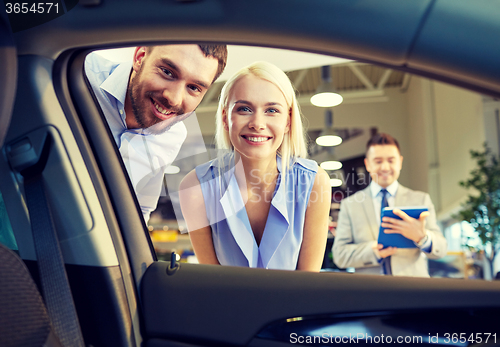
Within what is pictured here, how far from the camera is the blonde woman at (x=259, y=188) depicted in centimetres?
89

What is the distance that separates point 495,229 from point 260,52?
649 mm

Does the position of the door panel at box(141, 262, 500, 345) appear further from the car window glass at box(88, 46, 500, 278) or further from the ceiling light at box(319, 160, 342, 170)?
the ceiling light at box(319, 160, 342, 170)

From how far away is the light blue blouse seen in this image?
0.92 m

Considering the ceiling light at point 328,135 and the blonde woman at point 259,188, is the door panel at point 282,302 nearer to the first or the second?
the blonde woman at point 259,188

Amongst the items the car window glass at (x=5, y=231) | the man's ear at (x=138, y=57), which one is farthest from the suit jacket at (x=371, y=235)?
the car window glass at (x=5, y=231)

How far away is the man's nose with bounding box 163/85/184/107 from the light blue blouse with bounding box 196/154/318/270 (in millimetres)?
161

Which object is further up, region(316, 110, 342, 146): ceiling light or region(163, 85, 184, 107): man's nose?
region(163, 85, 184, 107): man's nose

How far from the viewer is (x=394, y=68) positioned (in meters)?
0.71

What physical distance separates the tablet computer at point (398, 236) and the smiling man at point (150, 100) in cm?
47

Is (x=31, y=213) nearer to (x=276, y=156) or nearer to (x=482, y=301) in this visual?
(x=276, y=156)

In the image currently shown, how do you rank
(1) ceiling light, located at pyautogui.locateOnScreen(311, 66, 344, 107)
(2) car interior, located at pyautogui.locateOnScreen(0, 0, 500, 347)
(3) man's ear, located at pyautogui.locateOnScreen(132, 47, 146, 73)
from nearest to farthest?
(2) car interior, located at pyautogui.locateOnScreen(0, 0, 500, 347) → (1) ceiling light, located at pyautogui.locateOnScreen(311, 66, 344, 107) → (3) man's ear, located at pyautogui.locateOnScreen(132, 47, 146, 73)

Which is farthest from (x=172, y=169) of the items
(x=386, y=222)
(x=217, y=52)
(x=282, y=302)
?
(x=386, y=222)

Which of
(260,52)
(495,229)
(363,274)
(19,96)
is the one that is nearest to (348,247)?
(363,274)

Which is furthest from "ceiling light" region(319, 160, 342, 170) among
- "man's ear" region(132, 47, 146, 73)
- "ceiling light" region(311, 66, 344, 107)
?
"man's ear" region(132, 47, 146, 73)
